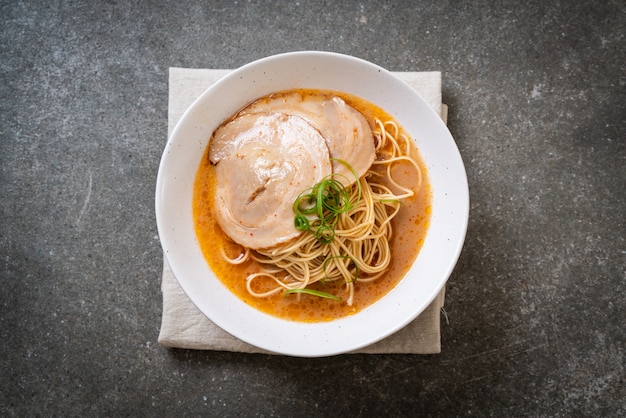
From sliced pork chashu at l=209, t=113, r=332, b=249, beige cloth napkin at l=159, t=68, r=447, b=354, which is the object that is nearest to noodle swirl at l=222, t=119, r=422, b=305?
sliced pork chashu at l=209, t=113, r=332, b=249

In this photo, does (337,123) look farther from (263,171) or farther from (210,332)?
(210,332)

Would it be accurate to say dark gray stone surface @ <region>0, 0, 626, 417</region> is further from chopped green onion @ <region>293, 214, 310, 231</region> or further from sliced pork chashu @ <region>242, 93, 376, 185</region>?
chopped green onion @ <region>293, 214, 310, 231</region>

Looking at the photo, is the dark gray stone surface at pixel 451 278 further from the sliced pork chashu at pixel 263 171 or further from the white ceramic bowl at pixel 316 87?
the sliced pork chashu at pixel 263 171

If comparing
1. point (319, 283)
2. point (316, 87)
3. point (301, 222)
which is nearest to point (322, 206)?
point (301, 222)

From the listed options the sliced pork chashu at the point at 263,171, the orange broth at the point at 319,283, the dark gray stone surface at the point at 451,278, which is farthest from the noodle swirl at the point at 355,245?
the dark gray stone surface at the point at 451,278

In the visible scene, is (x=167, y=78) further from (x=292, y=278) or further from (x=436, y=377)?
(x=436, y=377)

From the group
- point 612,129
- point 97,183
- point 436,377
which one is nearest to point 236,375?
point 436,377
